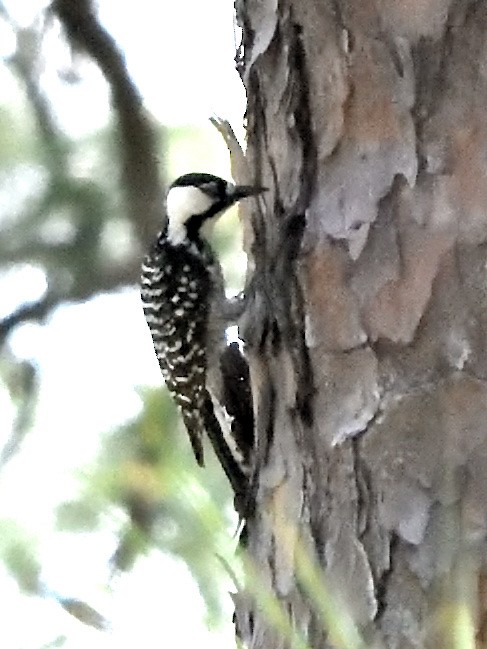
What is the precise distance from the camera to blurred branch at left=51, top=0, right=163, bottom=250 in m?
0.97

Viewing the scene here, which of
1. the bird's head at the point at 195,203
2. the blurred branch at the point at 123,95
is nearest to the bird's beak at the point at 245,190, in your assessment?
the bird's head at the point at 195,203

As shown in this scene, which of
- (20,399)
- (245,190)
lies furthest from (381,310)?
(20,399)

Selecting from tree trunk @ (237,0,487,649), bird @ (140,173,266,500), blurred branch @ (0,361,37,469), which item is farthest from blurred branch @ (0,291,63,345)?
tree trunk @ (237,0,487,649)

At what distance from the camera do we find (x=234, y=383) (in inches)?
48.4

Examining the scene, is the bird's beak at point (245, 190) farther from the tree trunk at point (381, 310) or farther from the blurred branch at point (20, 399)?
the blurred branch at point (20, 399)

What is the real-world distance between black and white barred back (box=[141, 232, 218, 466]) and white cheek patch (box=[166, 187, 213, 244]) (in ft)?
0.05

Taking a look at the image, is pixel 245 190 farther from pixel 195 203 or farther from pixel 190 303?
pixel 190 303

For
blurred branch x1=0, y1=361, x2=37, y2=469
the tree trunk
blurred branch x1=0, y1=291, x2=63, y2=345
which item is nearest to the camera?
the tree trunk

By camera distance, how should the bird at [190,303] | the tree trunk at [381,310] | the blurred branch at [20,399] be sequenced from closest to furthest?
the tree trunk at [381,310] → the blurred branch at [20,399] → the bird at [190,303]

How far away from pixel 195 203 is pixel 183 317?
173 mm

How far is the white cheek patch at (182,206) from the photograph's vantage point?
111 centimetres

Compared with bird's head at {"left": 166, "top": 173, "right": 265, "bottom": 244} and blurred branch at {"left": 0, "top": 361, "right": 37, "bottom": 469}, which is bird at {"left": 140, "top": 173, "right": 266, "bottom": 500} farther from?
blurred branch at {"left": 0, "top": 361, "right": 37, "bottom": 469}

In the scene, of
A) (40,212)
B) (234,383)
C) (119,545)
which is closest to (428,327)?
(119,545)

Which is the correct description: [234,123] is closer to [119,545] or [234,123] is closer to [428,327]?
[428,327]
